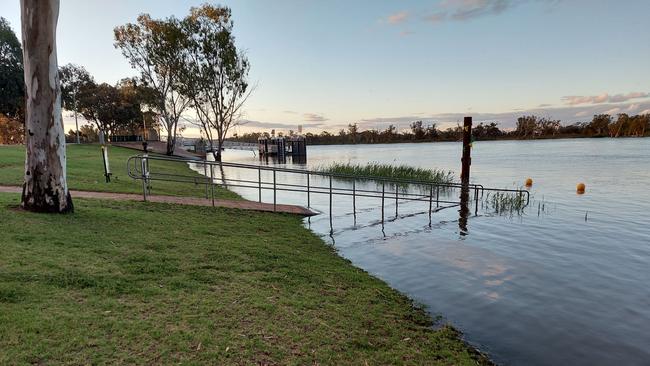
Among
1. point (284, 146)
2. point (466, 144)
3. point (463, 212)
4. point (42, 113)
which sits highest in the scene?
point (42, 113)

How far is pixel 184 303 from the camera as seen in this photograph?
4.39 metres

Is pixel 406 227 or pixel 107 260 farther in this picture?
pixel 406 227

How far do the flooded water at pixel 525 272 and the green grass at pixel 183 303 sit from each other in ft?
3.25

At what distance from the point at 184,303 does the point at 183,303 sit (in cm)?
1

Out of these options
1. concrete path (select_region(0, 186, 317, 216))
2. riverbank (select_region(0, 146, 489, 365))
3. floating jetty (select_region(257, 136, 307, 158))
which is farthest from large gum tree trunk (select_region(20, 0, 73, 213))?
floating jetty (select_region(257, 136, 307, 158))

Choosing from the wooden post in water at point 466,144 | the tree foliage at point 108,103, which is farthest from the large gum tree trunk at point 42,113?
the tree foliage at point 108,103

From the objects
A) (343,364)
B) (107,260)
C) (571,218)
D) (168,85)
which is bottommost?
(571,218)

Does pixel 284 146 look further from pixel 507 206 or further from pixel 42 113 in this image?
pixel 42 113

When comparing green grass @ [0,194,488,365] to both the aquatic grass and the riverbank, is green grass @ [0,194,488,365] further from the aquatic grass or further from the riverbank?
the aquatic grass

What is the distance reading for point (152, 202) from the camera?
34.2ft

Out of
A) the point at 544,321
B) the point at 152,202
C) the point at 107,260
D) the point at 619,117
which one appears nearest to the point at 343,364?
the point at 107,260

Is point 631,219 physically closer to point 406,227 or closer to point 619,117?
point 406,227

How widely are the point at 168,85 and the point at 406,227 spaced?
121 feet

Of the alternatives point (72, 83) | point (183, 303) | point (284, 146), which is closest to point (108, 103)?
point (72, 83)
